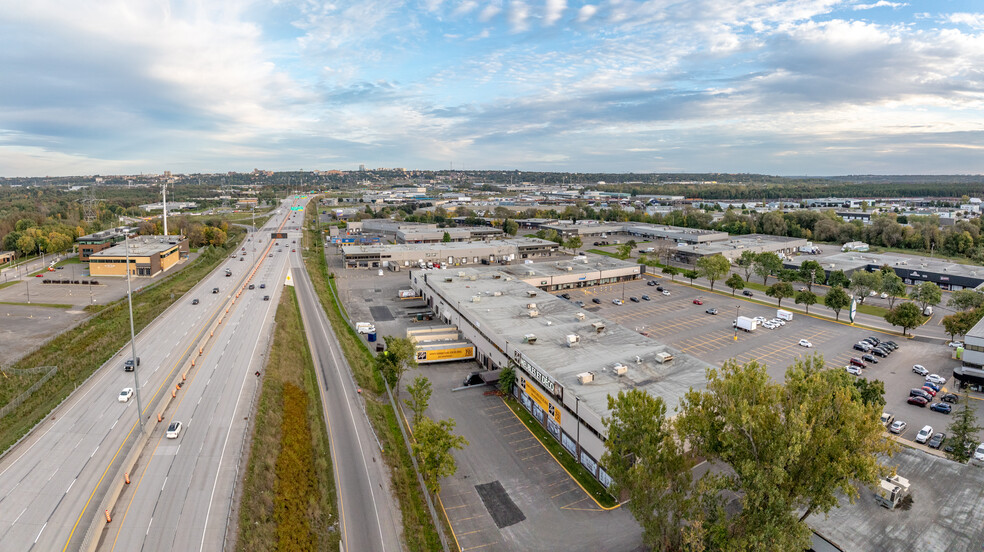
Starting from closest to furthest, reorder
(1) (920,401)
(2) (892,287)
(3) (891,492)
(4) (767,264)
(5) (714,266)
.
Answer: (3) (891,492), (1) (920,401), (2) (892,287), (5) (714,266), (4) (767,264)

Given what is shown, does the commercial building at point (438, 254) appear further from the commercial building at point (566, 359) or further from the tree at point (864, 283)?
the tree at point (864, 283)

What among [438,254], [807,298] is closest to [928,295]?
[807,298]

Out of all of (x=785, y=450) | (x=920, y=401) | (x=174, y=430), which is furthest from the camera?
(x=920, y=401)

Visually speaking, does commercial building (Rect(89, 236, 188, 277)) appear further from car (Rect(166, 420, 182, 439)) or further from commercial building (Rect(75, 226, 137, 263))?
car (Rect(166, 420, 182, 439))

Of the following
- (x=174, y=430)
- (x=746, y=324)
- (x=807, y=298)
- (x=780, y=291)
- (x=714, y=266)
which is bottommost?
(x=174, y=430)

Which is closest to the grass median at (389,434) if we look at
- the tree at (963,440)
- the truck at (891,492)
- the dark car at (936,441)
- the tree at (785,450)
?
the tree at (785,450)

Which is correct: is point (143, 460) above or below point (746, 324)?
below

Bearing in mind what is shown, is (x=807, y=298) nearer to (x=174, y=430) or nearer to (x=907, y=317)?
(x=907, y=317)

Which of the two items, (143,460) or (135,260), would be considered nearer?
(143,460)
